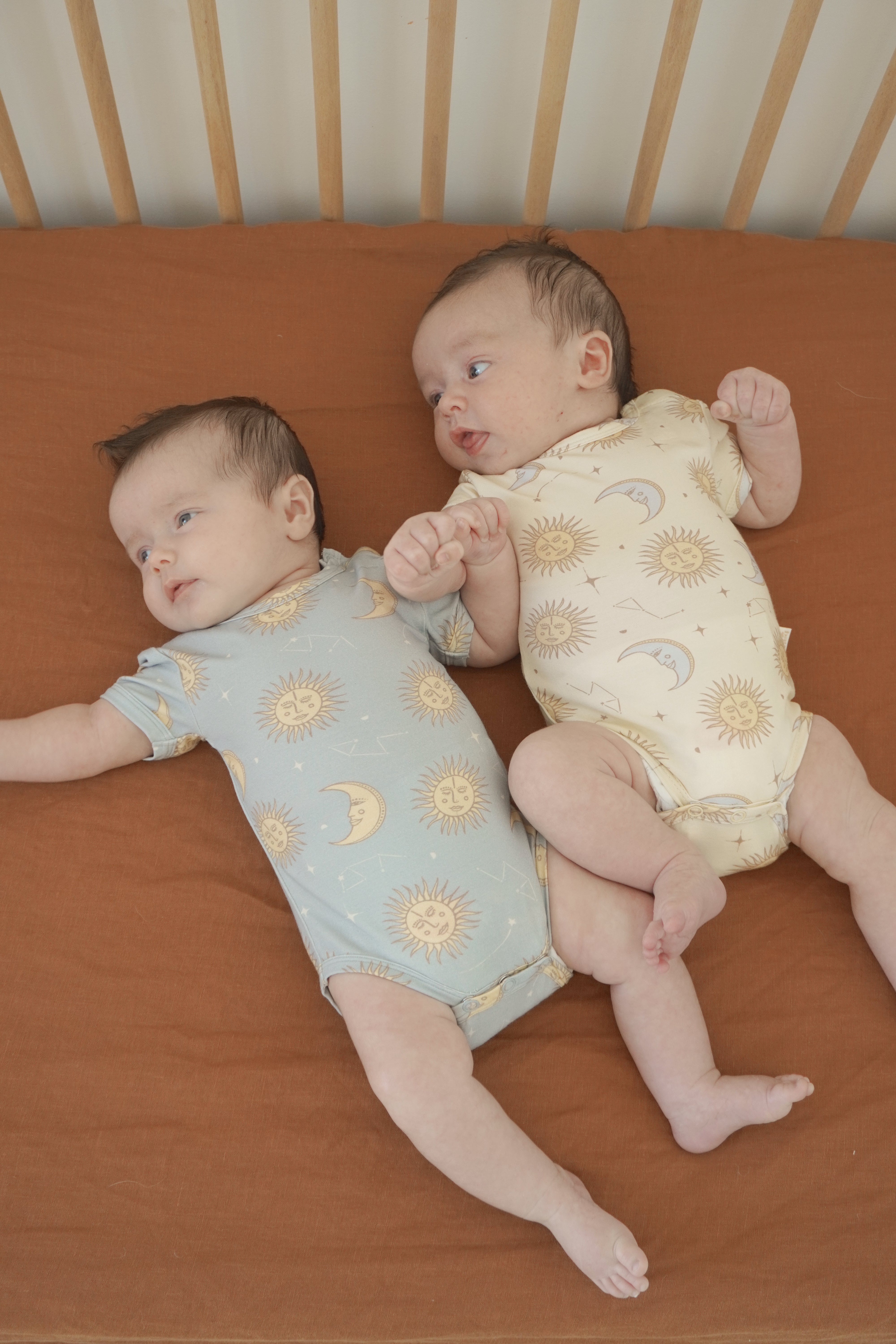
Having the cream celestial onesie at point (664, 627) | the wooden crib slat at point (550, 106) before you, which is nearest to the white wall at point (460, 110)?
the wooden crib slat at point (550, 106)

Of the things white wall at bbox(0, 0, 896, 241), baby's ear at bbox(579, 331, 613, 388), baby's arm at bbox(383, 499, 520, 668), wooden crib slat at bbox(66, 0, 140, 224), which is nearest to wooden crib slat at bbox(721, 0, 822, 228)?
white wall at bbox(0, 0, 896, 241)

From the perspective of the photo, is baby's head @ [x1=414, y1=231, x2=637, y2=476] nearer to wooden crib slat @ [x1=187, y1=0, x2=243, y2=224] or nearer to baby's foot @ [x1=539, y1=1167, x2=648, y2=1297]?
wooden crib slat @ [x1=187, y1=0, x2=243, y2=224]

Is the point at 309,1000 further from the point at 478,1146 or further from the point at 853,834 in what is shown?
the point at 853,834

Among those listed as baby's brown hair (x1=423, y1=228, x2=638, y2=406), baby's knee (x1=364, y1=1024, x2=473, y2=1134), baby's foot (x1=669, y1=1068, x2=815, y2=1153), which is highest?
baby's brown hair (x1=423, y1=228, x2=638, y2=406)

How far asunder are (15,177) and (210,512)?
32.2 inches

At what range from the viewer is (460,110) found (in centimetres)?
181

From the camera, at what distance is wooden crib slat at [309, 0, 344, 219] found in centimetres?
152

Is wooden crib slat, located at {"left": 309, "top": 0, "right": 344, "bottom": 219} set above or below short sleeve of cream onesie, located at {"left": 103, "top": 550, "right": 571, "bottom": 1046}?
above

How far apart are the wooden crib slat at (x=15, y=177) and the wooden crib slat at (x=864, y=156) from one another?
4.33ft

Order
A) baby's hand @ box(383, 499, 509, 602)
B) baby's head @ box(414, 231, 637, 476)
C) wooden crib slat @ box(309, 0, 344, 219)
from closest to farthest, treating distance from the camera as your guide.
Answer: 1. baby's hand @ box(383, 499, 509, 602)
2. baby's head @ box(414, 231, 637, 476)
3. wooden crib slat @ box(309, 0, 344, 219)

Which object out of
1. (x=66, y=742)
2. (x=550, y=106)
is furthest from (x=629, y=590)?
(x=550, y=106)

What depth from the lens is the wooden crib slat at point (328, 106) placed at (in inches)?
59.8

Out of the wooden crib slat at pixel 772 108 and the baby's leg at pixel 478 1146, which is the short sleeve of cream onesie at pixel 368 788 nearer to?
the baby's leg at pixel 478 1146

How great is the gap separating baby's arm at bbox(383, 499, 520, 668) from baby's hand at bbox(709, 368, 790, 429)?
1.02 ft
